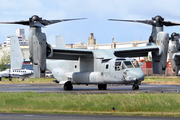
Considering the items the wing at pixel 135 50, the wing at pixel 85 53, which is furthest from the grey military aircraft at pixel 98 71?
the wing at pixel 135 50

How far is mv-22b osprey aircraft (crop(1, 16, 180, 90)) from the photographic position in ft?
87.0

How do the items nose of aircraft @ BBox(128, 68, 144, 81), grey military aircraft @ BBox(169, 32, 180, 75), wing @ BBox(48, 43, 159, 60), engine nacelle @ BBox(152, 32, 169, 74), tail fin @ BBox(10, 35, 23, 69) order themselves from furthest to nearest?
grey military aircraft @ BBox(169, 32, 180, 75)
tail fin @ BBox(10, 35, 23, 69)
engine nacelle @ BBox(152, 32, 169, 74)
wing @ BBox(48, 43, 159, 60)
nose of aircraft @ BBox(128, 68, 144, 81)

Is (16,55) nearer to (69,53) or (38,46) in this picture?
(38,46)

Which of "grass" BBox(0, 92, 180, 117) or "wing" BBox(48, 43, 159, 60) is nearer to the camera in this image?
"grass" BBox(0, 92, 180, 117)

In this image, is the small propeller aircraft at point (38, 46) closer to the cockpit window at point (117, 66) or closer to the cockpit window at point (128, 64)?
the cockpit window at point (117, 66)

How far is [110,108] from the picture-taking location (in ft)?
51.7

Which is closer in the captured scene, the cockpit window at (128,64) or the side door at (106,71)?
the cockpit window at (128,64)

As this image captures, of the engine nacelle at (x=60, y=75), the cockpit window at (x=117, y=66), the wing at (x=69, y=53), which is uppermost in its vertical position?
the wing at (x=69, y=53)

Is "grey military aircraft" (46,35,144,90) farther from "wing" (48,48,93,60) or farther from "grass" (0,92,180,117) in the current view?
"grass" (0,92,180,117)

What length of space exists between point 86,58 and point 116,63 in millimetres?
4739

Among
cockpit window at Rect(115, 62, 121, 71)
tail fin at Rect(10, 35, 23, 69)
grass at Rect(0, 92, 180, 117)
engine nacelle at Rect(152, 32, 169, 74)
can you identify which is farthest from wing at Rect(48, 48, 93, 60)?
grass at Rect(0, 92, 180, 117)

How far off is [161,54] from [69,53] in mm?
11273

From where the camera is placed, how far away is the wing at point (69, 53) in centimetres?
3055

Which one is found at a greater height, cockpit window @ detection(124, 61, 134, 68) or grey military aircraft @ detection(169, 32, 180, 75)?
grey military aircraft @ detection(169, 32, 180, 75)
